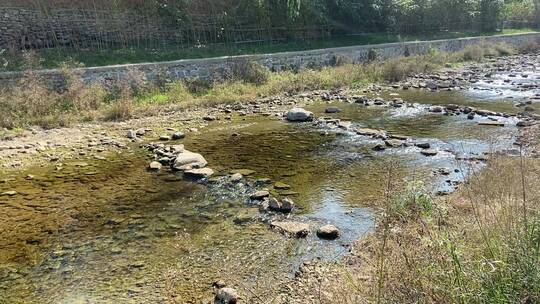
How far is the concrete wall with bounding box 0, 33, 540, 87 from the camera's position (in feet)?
55.8

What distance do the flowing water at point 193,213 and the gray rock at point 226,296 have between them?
→ 0.26 metres

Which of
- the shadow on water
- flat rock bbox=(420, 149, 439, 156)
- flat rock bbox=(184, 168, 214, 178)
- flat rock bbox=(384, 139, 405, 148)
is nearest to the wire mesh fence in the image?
the shadow on water

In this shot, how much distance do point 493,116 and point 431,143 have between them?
458 cm

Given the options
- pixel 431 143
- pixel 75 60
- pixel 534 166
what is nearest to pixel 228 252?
pixel 534 166

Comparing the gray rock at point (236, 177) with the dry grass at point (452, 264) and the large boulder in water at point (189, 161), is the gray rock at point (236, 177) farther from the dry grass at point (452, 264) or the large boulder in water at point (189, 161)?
the dry grass at point (452, 264)

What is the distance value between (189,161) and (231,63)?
1058 cm

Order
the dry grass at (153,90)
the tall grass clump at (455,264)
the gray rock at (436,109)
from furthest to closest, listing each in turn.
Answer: the gray rock at (436,109)
the dry grass at (153,90)
the tall grass clump at (455,264)

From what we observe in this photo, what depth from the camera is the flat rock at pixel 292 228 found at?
7398 mm

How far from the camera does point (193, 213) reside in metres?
8.47

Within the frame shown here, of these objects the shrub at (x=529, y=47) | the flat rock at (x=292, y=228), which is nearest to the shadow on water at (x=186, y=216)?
the flat rock at (x=292, y=228)

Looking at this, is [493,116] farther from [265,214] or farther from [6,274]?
[6,274]

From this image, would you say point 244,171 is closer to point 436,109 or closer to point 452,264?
point 452,264

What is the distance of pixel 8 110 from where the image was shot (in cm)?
1427

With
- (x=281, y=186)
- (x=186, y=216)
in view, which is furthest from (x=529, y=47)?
(x=186, y=216)
